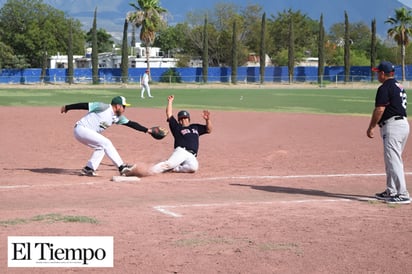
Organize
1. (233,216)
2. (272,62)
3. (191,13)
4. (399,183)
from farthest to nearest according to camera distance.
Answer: (191,13), (272,62), (399,183), (233,216)

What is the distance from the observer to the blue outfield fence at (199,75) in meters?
88.1

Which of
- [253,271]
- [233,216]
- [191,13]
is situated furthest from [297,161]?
[191,13]

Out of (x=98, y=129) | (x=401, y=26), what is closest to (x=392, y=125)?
(x=98, y=129)

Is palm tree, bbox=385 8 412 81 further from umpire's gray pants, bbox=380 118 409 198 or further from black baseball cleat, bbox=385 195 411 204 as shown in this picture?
black baseball cleat, bbox=385 195 411 204

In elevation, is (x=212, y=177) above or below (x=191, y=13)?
below

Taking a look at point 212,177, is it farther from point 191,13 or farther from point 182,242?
point 191,13

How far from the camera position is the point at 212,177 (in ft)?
46.1

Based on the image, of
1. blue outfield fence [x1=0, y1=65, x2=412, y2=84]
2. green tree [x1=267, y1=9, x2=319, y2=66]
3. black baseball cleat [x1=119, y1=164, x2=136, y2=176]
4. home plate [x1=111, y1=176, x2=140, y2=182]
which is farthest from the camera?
green tree [x1=267, y1=9, x2=319, y2=66]

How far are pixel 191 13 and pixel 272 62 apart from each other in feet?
66.8

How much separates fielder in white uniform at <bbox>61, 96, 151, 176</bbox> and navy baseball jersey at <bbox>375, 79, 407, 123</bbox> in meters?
4.93

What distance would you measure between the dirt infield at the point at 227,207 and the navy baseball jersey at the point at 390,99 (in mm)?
1393

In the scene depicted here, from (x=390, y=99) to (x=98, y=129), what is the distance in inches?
227

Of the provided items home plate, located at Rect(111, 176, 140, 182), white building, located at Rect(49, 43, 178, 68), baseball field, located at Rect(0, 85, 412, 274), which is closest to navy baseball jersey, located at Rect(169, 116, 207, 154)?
baseball field, located at Rect(0, 85, 412, 274)

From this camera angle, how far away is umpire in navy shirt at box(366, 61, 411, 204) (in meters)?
11.1
